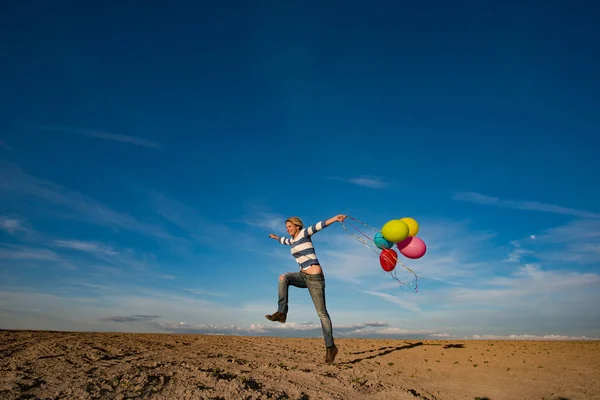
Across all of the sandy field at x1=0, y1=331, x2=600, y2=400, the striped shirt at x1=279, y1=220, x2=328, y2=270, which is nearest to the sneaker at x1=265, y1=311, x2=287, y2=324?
the sandy field at x1=0, y1=331, x2=600, y2=400

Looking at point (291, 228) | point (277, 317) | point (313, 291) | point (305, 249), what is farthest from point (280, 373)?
point (291, 228)

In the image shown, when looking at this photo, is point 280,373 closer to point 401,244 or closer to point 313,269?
point 313,269

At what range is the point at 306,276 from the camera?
8984mm

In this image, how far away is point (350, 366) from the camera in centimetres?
988

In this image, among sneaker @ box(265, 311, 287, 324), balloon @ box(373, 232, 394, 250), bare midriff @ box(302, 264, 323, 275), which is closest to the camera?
bare midriff @ box(302, 264, 323, 275)

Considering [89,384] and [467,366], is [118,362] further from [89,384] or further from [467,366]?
[467,366]

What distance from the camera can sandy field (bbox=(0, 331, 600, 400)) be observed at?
5.90 metres

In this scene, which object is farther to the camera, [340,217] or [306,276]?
[306,276]

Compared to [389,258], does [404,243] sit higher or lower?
higher

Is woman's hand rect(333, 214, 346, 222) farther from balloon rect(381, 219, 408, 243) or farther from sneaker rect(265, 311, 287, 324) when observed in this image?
sneaker rect(265, 311, 287, 324)

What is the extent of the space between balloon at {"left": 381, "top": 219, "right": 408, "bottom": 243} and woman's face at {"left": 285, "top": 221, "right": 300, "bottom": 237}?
9.16ft

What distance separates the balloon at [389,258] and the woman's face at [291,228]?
3.45m

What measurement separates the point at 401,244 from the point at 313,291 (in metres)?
3.55

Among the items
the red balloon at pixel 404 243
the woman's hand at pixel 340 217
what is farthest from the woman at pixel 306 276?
the red balloon at pixel 404 243
